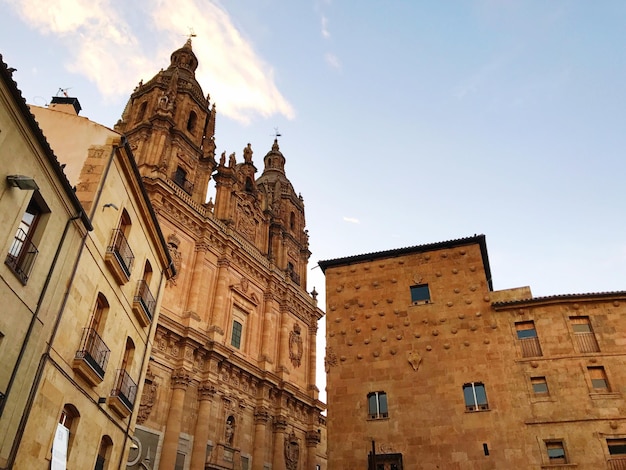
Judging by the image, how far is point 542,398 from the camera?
17281 millimetres

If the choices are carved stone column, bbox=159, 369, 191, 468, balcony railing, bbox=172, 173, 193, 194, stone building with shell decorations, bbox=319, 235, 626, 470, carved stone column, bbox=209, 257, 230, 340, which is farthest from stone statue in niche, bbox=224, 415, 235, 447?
balcony railing, bbox=172, 173, 193, 194

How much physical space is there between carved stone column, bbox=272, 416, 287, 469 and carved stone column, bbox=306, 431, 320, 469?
3596 millimetres

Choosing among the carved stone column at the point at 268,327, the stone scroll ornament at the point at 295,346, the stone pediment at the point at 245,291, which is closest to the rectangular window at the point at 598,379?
the carved stone column at the point at 268,327

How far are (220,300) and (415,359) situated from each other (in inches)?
665

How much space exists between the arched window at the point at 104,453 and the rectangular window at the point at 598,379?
15414 millimetres

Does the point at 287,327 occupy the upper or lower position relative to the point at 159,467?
upper

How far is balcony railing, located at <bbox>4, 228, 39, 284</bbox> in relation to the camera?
10680 mm

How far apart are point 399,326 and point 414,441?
4294 mm

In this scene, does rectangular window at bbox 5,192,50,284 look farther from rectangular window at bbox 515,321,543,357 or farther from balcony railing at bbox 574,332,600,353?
balcony railing at bbox 574,332,600,353

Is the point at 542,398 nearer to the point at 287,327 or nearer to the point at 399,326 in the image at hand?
the point at 399,326

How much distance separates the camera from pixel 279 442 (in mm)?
34062

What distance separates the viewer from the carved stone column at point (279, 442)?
33.3 meters

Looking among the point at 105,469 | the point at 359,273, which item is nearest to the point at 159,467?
the point at 105,469

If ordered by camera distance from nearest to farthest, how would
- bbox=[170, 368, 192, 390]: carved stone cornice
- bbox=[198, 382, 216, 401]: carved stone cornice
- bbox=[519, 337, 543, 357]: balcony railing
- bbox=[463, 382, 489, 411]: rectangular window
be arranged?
bbox=[463, 382, 489, 411]: rectangular window, bbox=[519, 337, 543, 357]: balcony railing, bbox=[170, 368, 192, 390]: carved stone cornice, bbox=[198, 382, 216, 401]: carved stone cornice
